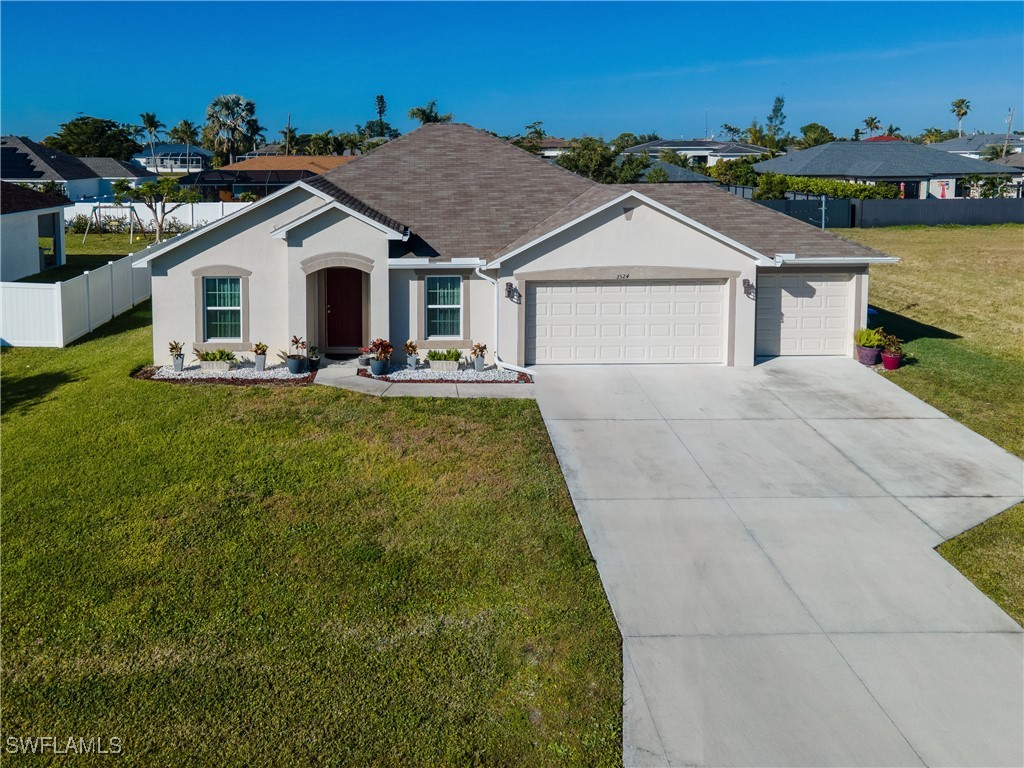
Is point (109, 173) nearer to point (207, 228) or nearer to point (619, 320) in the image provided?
point (207, 228)

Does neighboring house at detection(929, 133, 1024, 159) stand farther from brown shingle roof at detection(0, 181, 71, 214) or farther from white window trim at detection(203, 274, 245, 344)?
white window trim at detection(203, 274, 245, 344)

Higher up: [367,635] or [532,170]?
[532,170]

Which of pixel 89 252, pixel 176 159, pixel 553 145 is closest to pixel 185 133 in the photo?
pixel 176 159

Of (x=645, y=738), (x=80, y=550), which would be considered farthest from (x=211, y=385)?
(x=645, y=738)

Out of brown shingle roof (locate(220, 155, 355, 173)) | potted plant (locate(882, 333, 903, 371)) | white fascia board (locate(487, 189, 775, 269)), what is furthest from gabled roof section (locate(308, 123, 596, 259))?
brown shingle roof (locate(220, 155, 355, 173))

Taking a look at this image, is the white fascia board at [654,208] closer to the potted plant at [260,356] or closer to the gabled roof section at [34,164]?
the potted plant at [260,356]

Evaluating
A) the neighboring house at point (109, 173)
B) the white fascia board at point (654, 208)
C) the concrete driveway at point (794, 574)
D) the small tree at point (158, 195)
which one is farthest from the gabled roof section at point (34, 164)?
the concrete driveway at point (794, 574)

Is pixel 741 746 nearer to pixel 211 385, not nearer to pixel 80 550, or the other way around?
pixel 80 550
